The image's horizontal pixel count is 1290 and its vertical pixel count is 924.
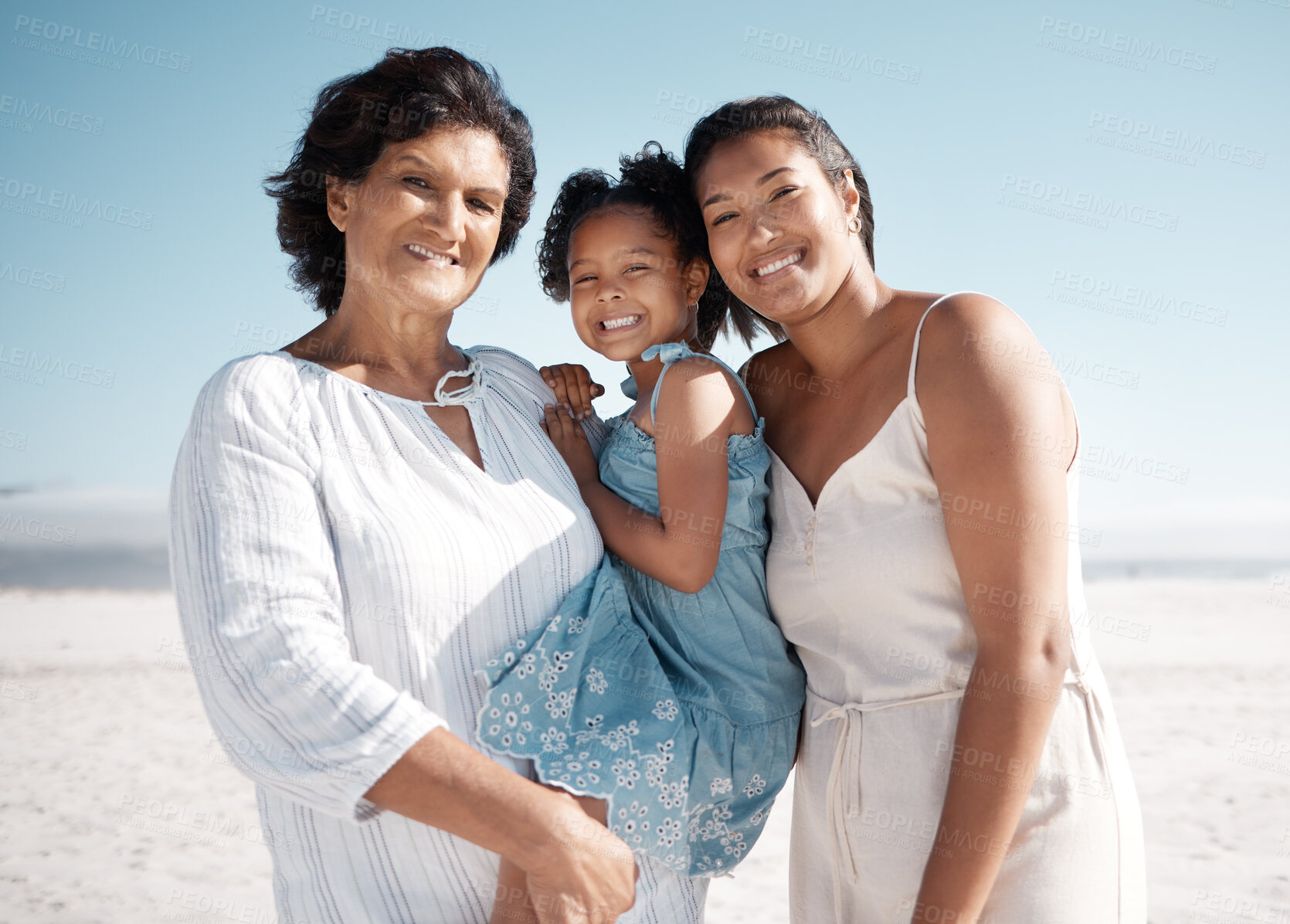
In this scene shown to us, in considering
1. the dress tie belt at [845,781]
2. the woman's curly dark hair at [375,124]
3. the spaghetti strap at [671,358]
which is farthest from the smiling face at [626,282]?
the dress tie belt at [845,781]

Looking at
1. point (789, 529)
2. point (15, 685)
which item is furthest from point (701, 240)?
point (15, 685)

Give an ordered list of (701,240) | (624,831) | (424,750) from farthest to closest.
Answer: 1. (701,240)
2. (624,831)
3. (424,750)

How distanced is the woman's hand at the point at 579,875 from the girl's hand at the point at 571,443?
101cm

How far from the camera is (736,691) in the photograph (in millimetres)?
2275

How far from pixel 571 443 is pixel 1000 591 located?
51.0 inches

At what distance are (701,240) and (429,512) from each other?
1480 mm

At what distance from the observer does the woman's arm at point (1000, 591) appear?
70.5 inches

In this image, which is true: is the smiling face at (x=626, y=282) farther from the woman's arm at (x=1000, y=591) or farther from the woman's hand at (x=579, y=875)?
the woman's hand at (x=579, y=875)

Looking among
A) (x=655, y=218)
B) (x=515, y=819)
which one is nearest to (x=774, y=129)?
(x=655, y=218)

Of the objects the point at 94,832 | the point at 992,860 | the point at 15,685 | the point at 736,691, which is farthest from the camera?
the point at 15,685

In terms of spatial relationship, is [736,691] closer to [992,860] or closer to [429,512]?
[992,860]

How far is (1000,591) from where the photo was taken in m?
1.82

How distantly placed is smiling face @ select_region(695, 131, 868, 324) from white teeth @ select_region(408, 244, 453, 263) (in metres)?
0.80

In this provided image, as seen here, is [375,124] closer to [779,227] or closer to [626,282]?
[626,282]
